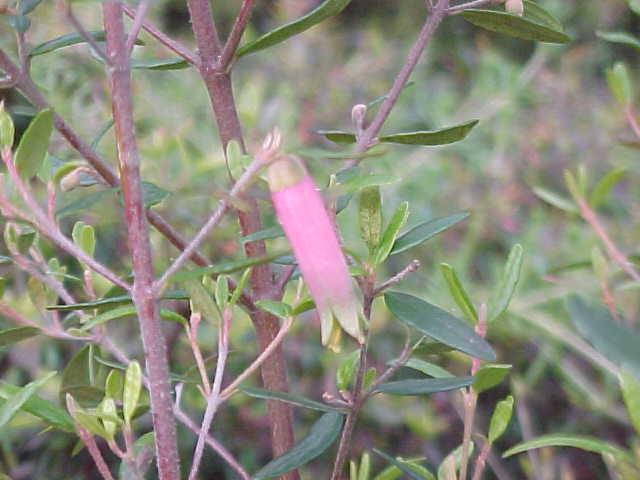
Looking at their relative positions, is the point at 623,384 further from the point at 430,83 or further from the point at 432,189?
the point at 430,83

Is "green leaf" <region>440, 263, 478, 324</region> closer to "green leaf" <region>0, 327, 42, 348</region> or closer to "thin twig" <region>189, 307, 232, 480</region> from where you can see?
"thin twig" <region>189, 307, 232, 480</region>

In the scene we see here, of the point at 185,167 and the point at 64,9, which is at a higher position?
the point at 64,9

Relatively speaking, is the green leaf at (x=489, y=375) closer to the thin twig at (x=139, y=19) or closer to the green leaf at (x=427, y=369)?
the green leaf at (x=427, y=369)

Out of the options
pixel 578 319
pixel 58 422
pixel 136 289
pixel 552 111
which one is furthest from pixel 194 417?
pixel 552 111

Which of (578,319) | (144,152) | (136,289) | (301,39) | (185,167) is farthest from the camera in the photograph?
(301,39)

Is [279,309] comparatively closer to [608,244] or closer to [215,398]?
[215,398]

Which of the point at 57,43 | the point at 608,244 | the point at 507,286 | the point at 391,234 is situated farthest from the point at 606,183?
the point at 57,43

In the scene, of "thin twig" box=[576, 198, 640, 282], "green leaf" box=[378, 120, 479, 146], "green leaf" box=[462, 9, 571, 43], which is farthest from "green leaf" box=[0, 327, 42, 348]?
"thin twig" box=[576, 198, 640, 282]

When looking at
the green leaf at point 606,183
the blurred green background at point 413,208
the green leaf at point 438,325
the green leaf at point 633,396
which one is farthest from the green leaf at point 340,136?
the green leaf at point 606,183
